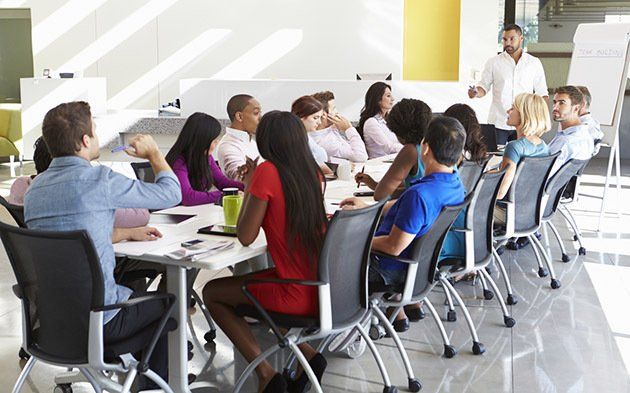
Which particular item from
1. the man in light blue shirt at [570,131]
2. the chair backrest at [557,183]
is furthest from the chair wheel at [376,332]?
the man in light blue shirt at [570,131]

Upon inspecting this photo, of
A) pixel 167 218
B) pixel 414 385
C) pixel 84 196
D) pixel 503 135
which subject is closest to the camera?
pixel 84 196

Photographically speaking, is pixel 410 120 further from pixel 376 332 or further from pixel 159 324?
pixel 159 324

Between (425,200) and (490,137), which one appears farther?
(490,137)

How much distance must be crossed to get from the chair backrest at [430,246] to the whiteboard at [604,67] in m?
4.29

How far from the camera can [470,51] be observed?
11.1m

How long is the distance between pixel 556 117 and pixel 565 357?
2418 mm

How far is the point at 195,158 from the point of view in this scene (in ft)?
13.7

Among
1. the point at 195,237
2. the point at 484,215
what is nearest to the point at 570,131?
the point at 484,215

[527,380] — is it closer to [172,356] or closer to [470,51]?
[172,356]

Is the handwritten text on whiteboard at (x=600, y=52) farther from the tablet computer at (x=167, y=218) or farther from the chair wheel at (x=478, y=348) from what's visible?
the tablet computer at (x=167, y=218)

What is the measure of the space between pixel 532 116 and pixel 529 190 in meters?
0.62

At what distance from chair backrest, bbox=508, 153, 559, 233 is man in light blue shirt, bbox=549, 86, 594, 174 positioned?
88cm

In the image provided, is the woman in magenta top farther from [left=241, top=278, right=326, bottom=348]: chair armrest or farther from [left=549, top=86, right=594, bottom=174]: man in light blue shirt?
[left=549, top=86, right=594, bottom=174]: man in light blue shirt

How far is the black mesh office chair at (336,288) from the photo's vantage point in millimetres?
2926
